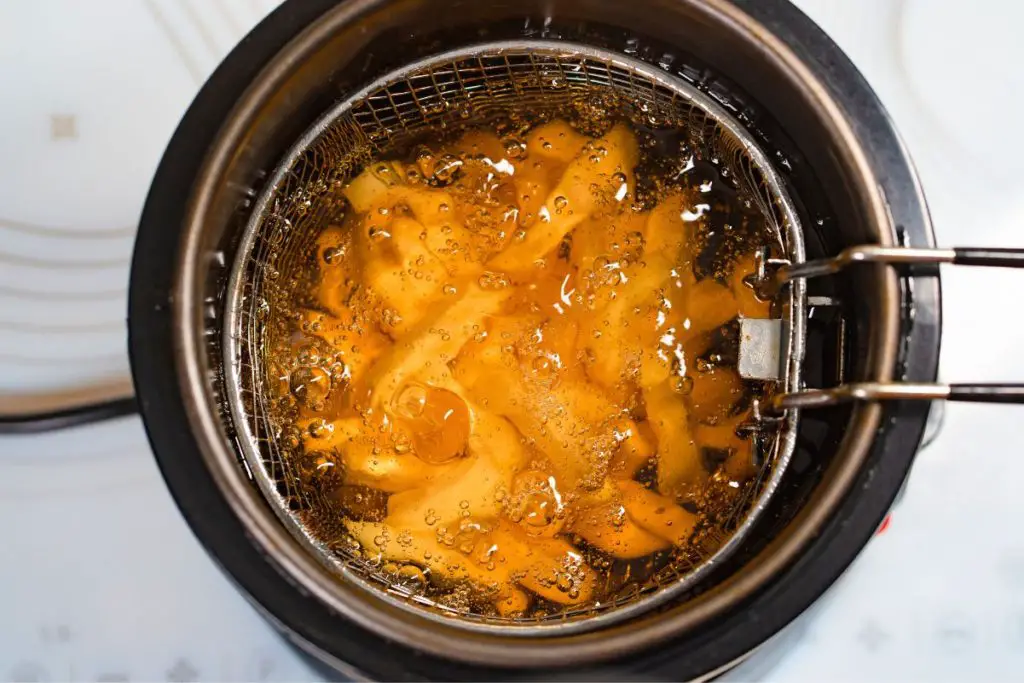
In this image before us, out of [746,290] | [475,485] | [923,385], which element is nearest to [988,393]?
[923,385]

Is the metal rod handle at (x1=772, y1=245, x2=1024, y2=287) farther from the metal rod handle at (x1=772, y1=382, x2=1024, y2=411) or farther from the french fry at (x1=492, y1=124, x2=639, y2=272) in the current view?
the french fry at (x1=492, y1=124, x2=639, y2=272)

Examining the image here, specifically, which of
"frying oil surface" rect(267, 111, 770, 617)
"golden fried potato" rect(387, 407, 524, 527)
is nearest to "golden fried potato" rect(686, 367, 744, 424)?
"frying oil surface" rect(267, 111, 770, 617)

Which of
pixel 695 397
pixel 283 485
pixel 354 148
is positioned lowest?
pixel 283 485

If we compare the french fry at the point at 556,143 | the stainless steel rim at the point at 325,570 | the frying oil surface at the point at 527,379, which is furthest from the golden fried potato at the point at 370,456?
the french fry at the point at 556,143

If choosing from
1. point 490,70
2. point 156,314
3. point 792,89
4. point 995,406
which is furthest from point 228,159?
point 995,406

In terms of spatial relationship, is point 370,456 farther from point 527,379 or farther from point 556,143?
point 556,143

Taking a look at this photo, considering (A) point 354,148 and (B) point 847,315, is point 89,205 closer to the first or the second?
(A) point 354,148
